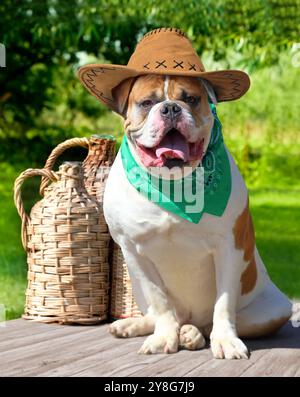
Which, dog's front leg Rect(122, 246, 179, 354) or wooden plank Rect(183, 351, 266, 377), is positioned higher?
dog's front leg Rect(122, 246, 179, 354)

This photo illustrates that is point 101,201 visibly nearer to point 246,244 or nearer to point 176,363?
point 246,244

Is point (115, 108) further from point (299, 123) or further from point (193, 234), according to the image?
point (299, 123)

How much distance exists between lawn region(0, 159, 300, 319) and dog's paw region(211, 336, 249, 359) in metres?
2.20

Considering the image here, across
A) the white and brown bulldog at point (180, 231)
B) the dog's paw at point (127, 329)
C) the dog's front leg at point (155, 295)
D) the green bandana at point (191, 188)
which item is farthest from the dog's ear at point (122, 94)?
the dog's paw at point (127, 329)

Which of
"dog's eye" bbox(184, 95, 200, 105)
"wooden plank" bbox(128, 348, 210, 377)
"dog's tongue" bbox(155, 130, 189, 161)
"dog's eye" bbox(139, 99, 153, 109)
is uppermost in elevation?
Answer: "dog's eye" bbox(184, 95, 200, 105)

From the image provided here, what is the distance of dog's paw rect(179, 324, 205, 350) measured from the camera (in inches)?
92.7

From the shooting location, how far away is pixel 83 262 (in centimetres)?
291

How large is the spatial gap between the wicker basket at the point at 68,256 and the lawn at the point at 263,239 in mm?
1334

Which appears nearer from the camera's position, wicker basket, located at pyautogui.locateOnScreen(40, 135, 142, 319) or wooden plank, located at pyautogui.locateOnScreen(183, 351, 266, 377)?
wooden plank, located at pyautogui.locateOnScreen(183, 351, 266, 377)

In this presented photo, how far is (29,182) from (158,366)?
7.30m

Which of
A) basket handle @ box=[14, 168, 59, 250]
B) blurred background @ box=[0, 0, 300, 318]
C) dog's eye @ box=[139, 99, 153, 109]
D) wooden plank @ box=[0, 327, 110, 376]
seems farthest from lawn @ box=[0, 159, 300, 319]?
dog's eye @ box=[139, 99, 153, 109]

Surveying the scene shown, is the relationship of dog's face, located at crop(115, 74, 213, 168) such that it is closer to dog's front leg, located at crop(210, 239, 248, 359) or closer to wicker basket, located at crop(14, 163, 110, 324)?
dog's front leg, located at crop(210, 239, 248, 359)

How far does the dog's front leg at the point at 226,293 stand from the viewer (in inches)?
89.2

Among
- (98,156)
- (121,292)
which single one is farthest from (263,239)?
(121,292)
